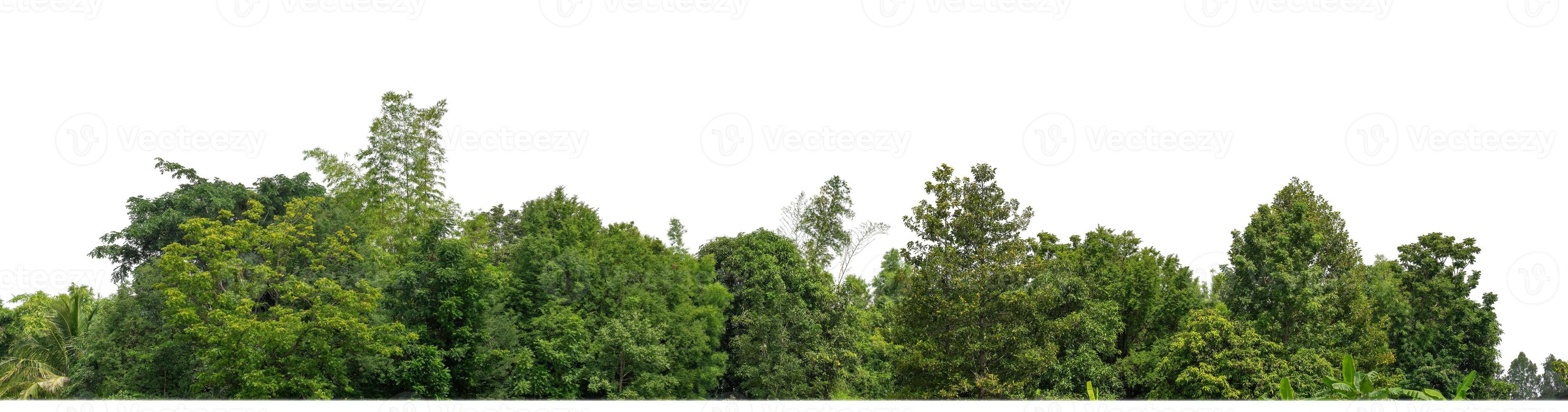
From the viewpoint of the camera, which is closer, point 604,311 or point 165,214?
point 165,214

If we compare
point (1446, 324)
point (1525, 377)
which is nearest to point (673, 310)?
point (1446, 324)

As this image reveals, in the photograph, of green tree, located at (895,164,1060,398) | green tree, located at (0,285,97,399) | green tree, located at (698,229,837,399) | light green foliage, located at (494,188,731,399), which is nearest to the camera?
green tree, located at (895,164,1060,398)

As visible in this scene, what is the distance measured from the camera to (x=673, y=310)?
120 ft

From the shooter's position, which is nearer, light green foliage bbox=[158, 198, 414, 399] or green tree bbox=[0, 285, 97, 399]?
light green foliage bbox=[158, 198, 414, 399]

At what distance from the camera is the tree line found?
24234 millimetres

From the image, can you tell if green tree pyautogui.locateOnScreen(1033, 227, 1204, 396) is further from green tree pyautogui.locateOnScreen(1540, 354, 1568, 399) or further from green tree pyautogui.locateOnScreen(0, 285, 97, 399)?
green tree pyautogui.locateOnScreen(0, 285, 97, 399)

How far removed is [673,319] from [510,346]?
627 cm

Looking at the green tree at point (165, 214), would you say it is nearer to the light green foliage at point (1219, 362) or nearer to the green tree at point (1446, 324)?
the light green foliage at point (1219, 362)

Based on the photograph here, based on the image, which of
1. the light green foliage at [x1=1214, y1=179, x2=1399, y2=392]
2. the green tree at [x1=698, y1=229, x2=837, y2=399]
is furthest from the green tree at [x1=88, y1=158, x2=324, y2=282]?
the light green foliage at [x1=1214, y1=179, x2=1399, y2=392]

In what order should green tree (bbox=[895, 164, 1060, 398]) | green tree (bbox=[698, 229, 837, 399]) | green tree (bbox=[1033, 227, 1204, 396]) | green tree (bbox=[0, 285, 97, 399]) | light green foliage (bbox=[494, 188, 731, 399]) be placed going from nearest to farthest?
green tree (bbox=[895, 164, 1060, 398]), green tree (bbox=[1033, 227, 1204, 396]), green tree (bbox=[0, 285, 97, 399]), light green foliage (bbox=[494, 188, 731, 399]), green tree (bbox=[698, 229, 837, 399])

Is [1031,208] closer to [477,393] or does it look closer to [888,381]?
[888,381]

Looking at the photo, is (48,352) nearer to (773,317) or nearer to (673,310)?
(673,310)

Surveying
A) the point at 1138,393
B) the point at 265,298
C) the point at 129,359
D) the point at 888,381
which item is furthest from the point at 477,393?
the point at 1138,393

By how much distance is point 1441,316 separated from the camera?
3178 cm
